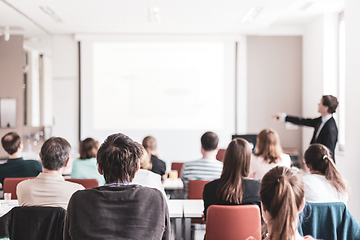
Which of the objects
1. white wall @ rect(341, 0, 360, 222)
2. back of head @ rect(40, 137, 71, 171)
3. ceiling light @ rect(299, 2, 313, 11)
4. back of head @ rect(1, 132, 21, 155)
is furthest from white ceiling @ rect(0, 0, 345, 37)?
back of head @ rect(40, 137, 71, 171)

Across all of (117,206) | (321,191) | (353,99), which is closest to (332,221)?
(321,191)

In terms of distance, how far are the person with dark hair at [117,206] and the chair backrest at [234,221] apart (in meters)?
0.59

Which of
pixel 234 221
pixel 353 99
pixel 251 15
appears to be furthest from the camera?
pixel 251 15

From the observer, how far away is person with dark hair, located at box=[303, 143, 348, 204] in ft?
7.86

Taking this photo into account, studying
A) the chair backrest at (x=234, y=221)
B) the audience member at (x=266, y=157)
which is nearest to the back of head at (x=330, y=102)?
the audience member at (x=266, y=157)

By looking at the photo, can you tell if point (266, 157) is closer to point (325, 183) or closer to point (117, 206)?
point (325, 183)

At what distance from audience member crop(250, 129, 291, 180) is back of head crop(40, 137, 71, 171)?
184cm

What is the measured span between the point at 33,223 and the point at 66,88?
5.31 m

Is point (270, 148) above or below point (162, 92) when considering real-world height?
below

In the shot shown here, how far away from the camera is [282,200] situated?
4.05 ft

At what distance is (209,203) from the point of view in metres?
2.33

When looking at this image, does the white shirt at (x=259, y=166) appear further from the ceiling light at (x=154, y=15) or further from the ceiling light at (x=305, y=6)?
the ceiling light at (x=305, y=6)

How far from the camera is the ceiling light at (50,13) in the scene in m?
5.21

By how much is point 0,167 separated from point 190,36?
4.32 m
